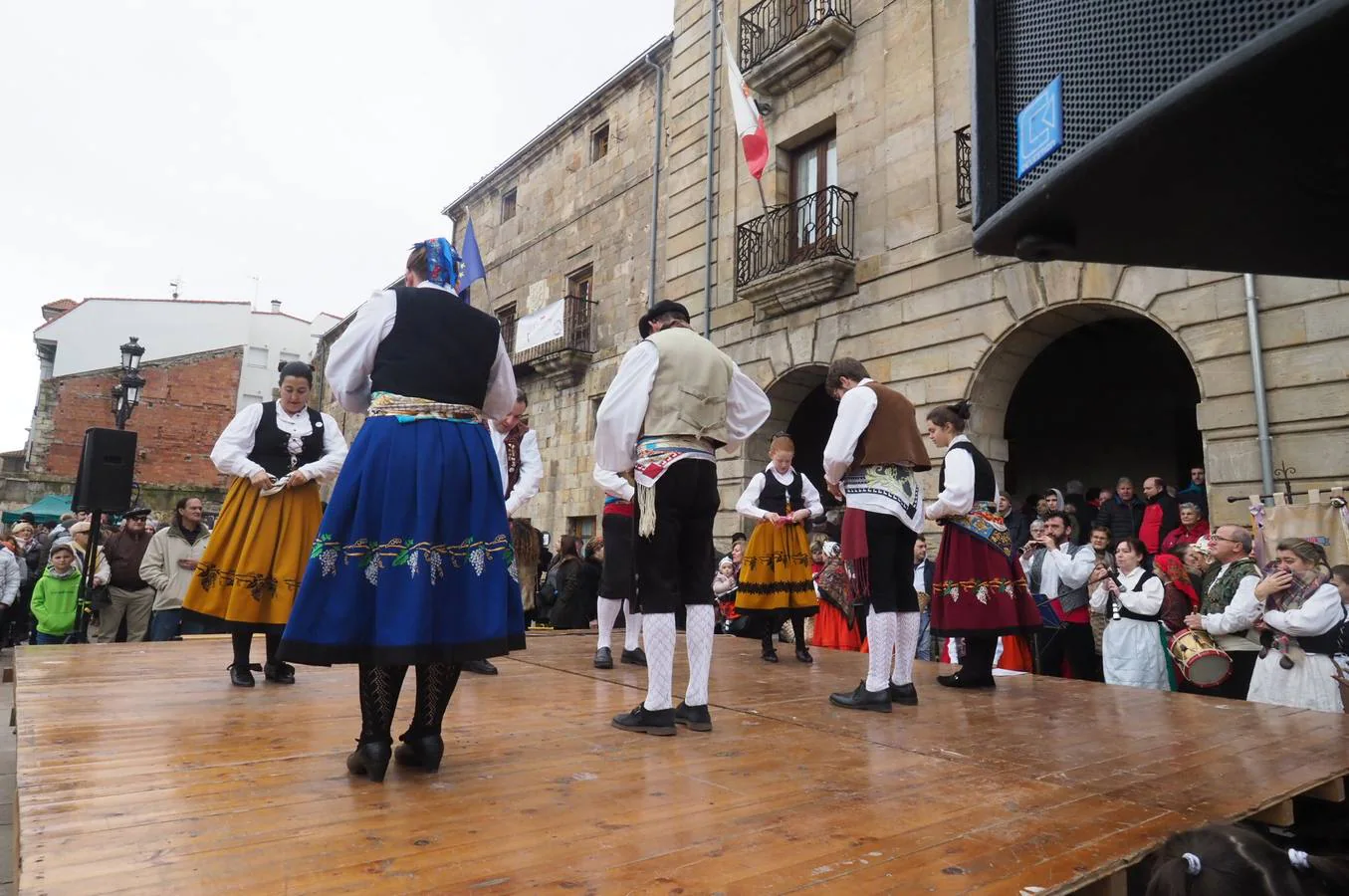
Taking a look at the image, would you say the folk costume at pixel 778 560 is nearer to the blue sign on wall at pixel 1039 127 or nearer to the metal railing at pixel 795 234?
the blue sign on wall at pixel 1039 127

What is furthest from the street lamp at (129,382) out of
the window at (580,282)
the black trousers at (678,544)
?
the black trousers at (678,544)

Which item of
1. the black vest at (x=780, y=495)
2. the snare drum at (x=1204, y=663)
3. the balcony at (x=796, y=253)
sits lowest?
the snare drum at (x=1204, y=663)

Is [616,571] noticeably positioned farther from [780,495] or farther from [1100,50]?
[1100,50]

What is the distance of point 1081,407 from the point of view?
12906mm

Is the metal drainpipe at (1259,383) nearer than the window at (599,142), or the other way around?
the metal drainpipe at (1259,383)

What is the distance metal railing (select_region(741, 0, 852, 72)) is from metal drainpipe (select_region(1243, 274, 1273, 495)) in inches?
263

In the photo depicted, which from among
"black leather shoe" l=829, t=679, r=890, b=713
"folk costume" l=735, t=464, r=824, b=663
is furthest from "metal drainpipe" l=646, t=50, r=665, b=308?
"black leather shoe" l=829, t=679, r=890, b=713

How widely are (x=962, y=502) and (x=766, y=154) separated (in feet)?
28.0

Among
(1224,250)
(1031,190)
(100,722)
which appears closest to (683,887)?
(1031,190)

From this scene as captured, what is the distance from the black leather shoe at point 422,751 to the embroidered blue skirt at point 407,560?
276mm

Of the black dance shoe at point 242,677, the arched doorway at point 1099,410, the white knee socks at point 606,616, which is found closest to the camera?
the black dance shoe at point 242,677

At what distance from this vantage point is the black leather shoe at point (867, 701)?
4154 mm

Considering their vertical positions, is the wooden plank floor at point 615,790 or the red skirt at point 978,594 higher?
the red skirt at point 978,594

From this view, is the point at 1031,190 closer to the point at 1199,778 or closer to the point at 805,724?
the point at 1199,778
